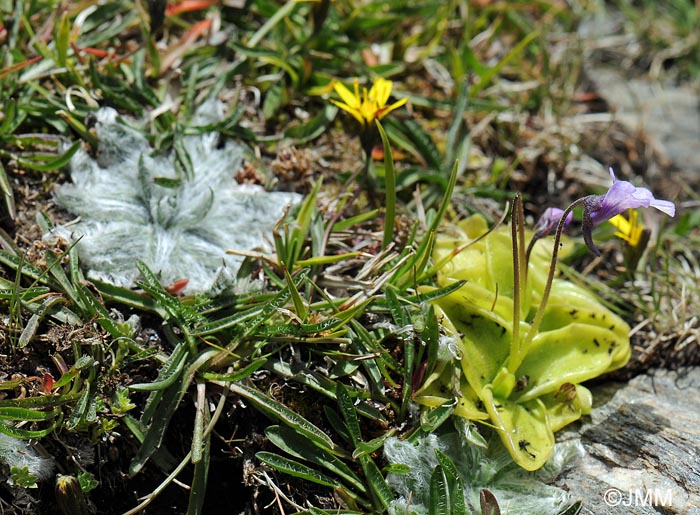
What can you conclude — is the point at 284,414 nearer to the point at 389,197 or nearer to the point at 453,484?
the point at 453,484

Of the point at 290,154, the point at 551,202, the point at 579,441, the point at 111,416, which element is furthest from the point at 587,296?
the point at 111,416

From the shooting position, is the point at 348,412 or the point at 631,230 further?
the point at 631,230

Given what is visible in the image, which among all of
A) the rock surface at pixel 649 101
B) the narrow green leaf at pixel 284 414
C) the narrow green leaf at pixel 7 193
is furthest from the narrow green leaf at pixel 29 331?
the rock surface at pixel 649 101

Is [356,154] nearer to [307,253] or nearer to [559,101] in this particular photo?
[307,253]

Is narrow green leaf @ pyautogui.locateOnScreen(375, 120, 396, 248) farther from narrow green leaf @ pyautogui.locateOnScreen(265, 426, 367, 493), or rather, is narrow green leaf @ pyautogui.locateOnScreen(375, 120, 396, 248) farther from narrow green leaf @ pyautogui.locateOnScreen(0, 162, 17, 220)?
narrow green leaf @ pyautogui.locateOnScreen(0, 162, 17, 220)

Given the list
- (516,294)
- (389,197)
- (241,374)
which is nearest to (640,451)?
(516,294)

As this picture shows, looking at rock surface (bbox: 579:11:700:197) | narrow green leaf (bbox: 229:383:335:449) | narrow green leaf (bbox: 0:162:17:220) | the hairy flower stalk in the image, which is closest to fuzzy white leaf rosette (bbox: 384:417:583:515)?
narrow green leaf (bbox: 229:383:335:449)

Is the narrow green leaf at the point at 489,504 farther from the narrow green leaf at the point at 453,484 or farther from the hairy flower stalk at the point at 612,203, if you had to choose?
the hairy flower stalk at the point at 612,203
